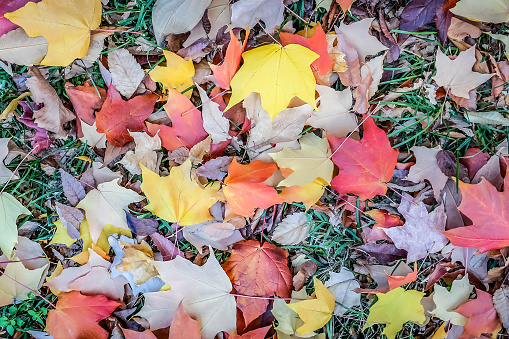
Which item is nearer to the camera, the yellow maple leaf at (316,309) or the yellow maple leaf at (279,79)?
the yellow maple leaf at (279,79)

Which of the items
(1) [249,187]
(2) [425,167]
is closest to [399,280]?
(2) [425,167]

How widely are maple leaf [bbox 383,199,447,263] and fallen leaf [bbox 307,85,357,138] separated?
0.37 m

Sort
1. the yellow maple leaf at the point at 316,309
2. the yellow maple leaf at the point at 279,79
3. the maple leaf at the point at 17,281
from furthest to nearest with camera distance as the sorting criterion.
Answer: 1. the maple leaf at the point at 17,281
2. the yellow maple leaf at the point at 316,309
3. the yellow maple leaf at the point at 279,79

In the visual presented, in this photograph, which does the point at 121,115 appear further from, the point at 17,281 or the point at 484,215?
the point at 484,215

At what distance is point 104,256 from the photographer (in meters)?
1.31

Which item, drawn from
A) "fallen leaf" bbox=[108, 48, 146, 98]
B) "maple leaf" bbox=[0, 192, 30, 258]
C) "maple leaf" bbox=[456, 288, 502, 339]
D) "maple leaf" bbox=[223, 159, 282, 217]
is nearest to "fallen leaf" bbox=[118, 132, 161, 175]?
"fallen leaf" bbox=[108, 48, 146, 98]

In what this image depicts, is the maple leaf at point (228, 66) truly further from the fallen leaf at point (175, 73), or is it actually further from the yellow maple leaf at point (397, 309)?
the yellow maple leaf at point (397, 309)

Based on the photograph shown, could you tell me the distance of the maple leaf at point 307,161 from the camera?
1.14 m

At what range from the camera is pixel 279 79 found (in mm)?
1111

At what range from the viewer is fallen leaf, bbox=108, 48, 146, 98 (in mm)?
1294

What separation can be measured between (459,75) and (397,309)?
0.91 meters

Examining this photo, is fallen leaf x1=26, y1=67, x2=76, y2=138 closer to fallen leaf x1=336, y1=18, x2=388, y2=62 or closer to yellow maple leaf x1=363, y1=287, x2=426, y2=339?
fallen leaf x1=336, y1=18, x2=388, y2=62

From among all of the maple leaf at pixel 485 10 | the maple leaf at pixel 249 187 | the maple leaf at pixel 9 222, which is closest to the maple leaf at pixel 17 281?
the maple leaf at pixel 9 222

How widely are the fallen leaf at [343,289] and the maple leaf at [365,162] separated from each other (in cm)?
35
